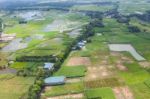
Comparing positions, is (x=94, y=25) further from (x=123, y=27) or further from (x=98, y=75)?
(x=98, y=75)

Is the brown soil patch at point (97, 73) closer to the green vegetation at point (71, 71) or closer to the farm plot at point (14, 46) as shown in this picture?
the green vegetation at point (71, 71)

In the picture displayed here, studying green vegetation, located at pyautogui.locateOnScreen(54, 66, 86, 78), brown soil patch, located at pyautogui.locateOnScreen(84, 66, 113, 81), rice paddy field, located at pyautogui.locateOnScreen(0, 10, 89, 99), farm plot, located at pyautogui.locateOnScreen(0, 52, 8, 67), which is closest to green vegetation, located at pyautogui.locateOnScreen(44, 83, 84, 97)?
rice paddy field, located at pyautogui.locateOnScreen(0, 10, 89, 99)

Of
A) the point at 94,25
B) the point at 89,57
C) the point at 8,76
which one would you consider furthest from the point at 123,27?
the point at 8,76

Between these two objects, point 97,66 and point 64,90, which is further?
point 97,66

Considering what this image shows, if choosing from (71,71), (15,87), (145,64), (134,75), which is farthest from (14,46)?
(134,75)

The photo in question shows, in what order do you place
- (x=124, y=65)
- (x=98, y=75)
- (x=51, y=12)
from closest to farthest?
1. (x=98, y=75)
2. (x=124, y=65)
3. (x=51, y=12)

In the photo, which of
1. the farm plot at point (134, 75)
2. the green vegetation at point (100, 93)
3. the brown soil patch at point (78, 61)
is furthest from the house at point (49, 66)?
the farm plot at point (134, 75)
